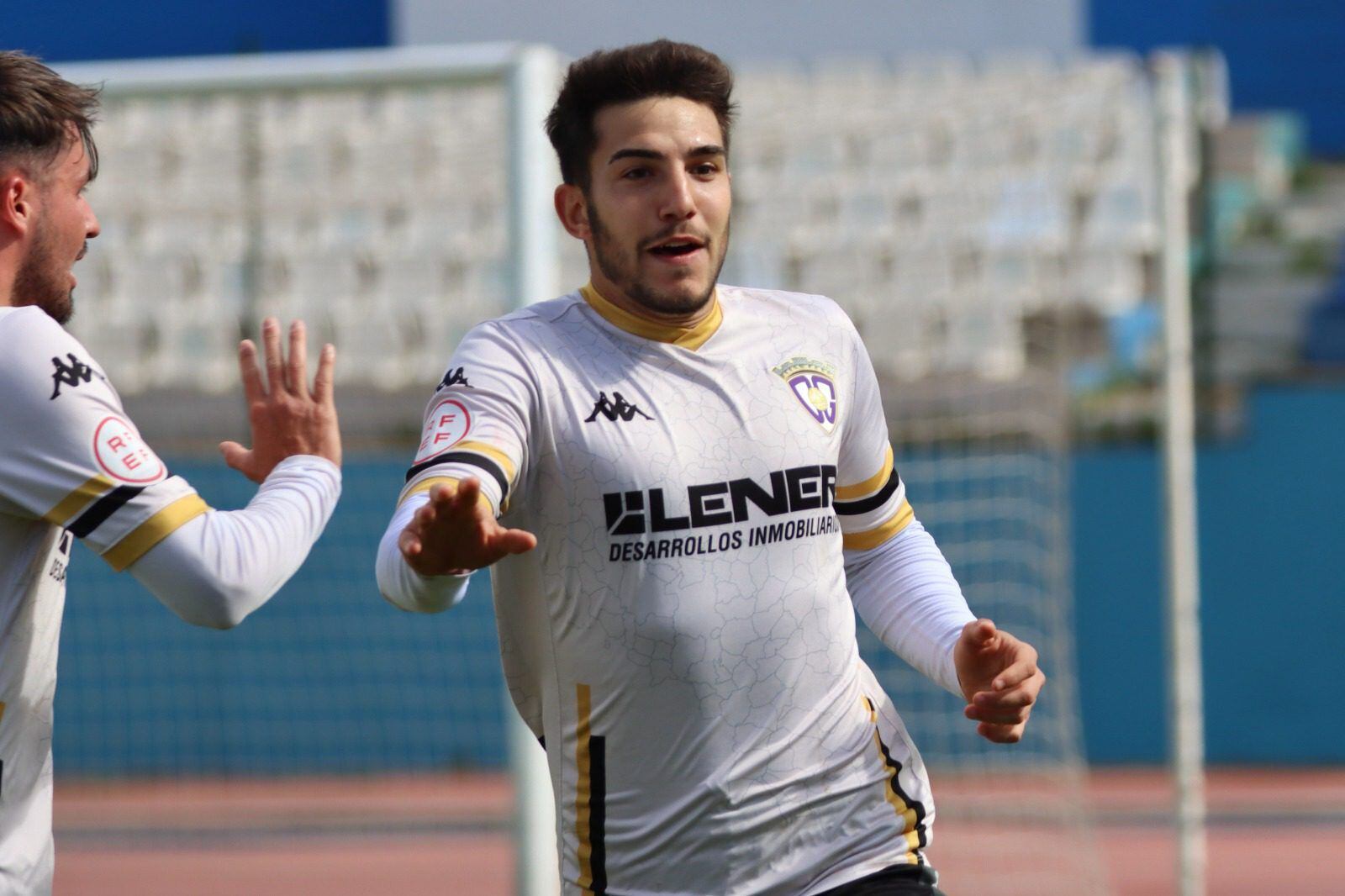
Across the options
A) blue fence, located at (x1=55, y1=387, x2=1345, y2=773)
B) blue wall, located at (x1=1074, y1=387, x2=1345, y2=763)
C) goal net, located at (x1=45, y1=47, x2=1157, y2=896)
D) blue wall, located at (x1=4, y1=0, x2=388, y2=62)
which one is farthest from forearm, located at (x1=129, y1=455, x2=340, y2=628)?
blue wall, located at (x1=1074, y1=387, x2=1345, y2=763)

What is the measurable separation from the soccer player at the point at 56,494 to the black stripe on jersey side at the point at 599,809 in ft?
1.84

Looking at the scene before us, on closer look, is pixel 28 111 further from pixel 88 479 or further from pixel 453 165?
pixel 453 165

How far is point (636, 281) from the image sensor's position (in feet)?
8.91

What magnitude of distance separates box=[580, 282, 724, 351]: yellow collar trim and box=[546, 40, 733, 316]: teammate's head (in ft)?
0.08

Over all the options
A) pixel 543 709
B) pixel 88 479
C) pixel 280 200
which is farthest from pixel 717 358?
pixel 280 200

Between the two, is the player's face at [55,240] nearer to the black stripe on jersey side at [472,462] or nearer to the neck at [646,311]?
the black stripe on jersey side at [472,462]

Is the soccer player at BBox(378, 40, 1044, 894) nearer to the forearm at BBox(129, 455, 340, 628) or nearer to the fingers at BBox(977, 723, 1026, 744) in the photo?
the fingers at BBox(977, 723, 1026, 744)

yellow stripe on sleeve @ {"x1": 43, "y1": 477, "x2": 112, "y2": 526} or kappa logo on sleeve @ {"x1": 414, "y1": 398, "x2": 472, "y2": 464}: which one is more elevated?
kappa logo on sleeve @ {"x1": 414, "y1": 398, "x2": 472, "y2": 464}

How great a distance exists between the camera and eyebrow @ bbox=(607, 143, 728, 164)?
271 centimetres

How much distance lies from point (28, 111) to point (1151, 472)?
843 cm

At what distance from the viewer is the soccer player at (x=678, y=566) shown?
2.57 metres

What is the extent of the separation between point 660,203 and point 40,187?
38.1 inches

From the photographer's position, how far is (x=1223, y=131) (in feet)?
37.7

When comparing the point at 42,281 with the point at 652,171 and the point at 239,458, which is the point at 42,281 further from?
the point at 652,171
